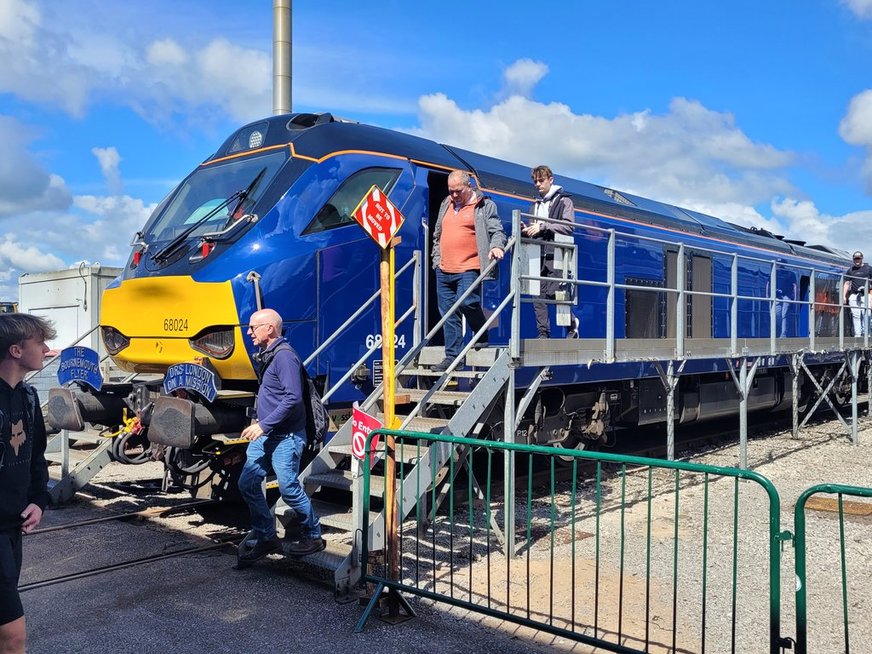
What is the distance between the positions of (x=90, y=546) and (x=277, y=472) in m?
2.15

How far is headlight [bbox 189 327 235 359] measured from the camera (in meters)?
6.11

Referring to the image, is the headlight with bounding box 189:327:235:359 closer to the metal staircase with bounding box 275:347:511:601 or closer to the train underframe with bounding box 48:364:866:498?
the train underframe with bounding box 48:364:866:498

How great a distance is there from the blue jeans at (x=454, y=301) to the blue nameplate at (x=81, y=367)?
9.85 feet

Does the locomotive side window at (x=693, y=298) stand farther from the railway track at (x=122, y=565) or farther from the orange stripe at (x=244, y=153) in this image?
the railway track at (x=122, y=565)

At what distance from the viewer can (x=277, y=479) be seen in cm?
530

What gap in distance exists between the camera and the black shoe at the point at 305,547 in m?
5.24

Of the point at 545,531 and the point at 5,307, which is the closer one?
the point at 545,531

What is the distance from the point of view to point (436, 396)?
250 inches

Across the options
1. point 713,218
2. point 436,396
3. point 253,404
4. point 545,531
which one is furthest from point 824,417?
point 253,404

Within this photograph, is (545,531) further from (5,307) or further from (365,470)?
(5,307)

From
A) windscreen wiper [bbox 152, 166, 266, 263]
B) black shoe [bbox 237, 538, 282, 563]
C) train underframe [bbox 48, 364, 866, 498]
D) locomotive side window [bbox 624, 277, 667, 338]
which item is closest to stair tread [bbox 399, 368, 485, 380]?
train underframe [bbox 48, 364, 866, 498]

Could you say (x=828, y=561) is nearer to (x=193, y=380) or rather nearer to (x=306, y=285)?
(x=306, y=285)

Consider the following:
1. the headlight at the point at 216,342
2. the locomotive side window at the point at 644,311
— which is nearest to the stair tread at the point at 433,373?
the headlight at the point at 216,342

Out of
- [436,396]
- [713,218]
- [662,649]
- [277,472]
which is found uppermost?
[713,218]
